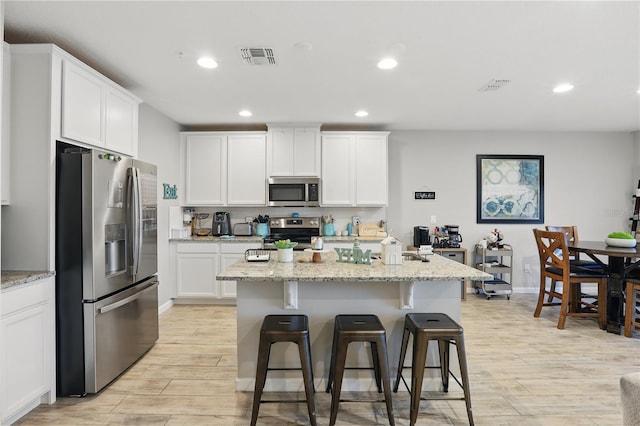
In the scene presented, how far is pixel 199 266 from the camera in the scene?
471cm

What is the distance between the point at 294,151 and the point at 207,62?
86.2 inches

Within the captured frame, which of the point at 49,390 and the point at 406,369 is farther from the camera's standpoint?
the point at 406,369

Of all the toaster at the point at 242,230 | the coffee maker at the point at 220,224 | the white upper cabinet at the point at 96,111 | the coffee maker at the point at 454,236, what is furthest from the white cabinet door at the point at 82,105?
the coffee maker at the point at 454,236

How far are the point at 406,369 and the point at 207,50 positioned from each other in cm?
281

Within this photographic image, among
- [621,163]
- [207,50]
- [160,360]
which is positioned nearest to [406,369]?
[160,360]

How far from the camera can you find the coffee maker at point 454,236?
5.16 metres

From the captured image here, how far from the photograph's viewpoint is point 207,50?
2691 mm

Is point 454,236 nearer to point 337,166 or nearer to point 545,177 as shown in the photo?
point 545,177

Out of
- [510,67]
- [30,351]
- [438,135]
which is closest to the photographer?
[30,351]

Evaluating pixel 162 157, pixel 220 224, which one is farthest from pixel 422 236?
pixel 162 157

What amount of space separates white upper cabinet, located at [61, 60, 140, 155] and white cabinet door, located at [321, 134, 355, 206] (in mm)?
2464

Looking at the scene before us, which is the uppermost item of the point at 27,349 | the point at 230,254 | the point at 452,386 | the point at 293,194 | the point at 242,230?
the point at 293,194

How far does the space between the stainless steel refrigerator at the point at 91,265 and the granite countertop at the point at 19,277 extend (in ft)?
0.45

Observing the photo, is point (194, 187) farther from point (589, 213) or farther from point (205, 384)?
point (589, 213)
